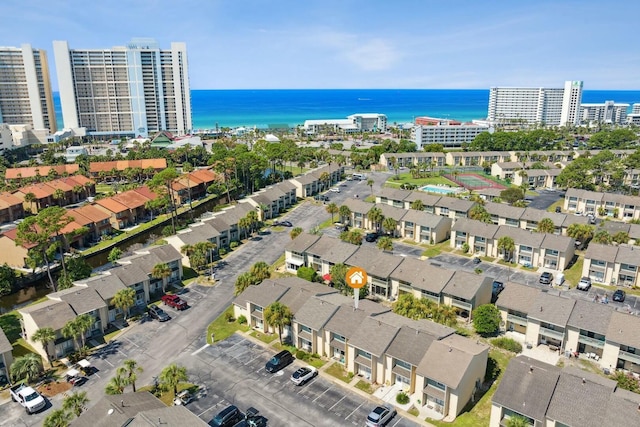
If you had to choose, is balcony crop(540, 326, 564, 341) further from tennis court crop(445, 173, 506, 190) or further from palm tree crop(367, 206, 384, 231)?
tennis court crop(445, 173, 506, 190)

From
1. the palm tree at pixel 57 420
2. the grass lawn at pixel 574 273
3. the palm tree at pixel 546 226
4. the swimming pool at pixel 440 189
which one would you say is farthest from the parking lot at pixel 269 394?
the swimming pool at pixel 440 189

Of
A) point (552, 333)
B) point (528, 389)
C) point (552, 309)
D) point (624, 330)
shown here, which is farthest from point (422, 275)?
point (528, 389)

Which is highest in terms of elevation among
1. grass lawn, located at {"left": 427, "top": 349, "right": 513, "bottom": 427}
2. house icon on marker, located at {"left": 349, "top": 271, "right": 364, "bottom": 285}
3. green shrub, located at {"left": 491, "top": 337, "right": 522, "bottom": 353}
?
house icon on marker, located at {"left": 349, "top": 271, "right": 364, "bottom": 285}

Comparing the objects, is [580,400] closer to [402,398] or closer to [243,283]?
[402,398]

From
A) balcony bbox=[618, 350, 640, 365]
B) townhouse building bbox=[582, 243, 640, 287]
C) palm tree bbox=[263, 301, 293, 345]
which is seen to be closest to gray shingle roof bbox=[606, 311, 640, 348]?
balcony bbox=[618, 350, 640, 365]

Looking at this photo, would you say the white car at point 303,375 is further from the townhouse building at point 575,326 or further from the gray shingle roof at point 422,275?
the townhouse building at point 575,326

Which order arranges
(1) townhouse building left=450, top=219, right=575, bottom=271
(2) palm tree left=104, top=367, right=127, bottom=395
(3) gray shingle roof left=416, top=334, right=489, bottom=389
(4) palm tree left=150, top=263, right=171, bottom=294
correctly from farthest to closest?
(1) townhouse building left=450, top=219, right=575, bottom=271 → (4) palm tree left=150, top=263, right=171, bottom=294 → (2) palm tree left=104, top=367, right=127, bottom=395 → (3) gray shingle roof left=416, top=334, right=489, bottom=389

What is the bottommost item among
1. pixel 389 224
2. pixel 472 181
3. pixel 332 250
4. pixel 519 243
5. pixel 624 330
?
pixel 624 330

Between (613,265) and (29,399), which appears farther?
(613,265)
